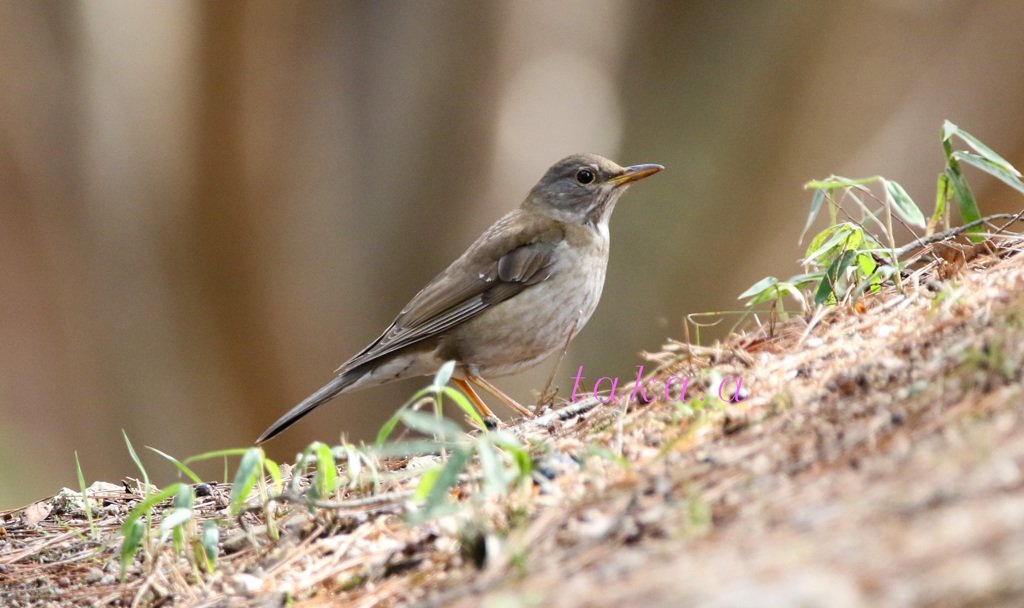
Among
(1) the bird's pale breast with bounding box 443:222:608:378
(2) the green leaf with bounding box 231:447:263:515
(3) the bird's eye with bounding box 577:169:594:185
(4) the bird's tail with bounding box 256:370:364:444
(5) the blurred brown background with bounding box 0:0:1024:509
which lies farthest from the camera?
(5) the blurred brown background with bounding box 0:0:1024:509

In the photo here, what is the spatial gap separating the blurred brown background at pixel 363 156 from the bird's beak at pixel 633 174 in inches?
129

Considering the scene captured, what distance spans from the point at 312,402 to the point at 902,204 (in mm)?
3307

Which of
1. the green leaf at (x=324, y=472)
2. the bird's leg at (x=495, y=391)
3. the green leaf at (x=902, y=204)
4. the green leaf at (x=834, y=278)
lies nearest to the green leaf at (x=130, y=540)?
the green leaf at (x=324, y=472)

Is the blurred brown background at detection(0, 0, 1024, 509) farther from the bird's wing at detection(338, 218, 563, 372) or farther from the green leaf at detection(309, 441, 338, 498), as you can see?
the green leaf at detection(309, 441, 338, 498)

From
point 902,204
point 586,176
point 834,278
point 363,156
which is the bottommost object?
point 834,278

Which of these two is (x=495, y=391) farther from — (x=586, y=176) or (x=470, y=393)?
(x=586, y=176)

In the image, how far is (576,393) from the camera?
4.36 meters

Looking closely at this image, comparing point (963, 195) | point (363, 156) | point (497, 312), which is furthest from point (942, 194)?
point (363, 156)

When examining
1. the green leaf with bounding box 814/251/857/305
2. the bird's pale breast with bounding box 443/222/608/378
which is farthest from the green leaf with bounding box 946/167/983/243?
the bird's pale breast with bounding box 443/222/608/378

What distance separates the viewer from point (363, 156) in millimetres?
9758

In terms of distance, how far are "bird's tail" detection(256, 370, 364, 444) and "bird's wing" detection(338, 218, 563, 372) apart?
0.27 ft

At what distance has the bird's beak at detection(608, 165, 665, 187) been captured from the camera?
235 inches

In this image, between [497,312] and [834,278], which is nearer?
[834,278]

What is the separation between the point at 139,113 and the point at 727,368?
24.9 ft
